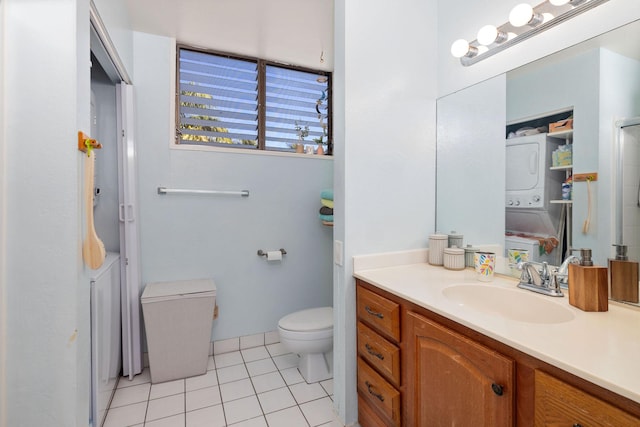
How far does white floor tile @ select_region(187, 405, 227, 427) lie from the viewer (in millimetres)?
1559

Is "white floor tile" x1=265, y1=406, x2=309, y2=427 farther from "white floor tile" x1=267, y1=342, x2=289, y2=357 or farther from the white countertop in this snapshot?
the white countertop

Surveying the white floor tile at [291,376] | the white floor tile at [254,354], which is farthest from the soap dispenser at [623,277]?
the white floor tile at [254,354]

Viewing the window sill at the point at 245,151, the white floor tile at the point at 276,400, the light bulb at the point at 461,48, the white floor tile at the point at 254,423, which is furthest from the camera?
the window sill at the point at 245,151

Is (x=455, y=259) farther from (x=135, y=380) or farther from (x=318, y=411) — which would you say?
(x=135, y=380)

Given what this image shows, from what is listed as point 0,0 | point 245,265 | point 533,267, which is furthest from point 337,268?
point 0,0

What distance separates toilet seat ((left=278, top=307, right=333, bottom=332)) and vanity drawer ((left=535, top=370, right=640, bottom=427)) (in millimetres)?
1317

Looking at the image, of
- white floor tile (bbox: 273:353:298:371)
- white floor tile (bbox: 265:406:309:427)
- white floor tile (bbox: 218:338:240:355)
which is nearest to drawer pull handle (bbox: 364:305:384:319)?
white floor tile (bbox: 265:406:309:427)

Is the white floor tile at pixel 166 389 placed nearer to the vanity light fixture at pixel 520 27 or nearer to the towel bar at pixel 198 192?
the towel bar at pixel 198 192

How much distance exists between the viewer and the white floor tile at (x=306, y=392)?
5.80ft

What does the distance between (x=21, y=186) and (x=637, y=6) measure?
2.08m

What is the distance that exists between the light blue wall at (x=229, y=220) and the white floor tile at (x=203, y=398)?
50 centimetres

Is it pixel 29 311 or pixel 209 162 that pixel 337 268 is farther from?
pixel 209 162

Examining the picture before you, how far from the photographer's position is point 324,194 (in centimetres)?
237

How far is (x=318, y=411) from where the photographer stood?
5.43 ft
